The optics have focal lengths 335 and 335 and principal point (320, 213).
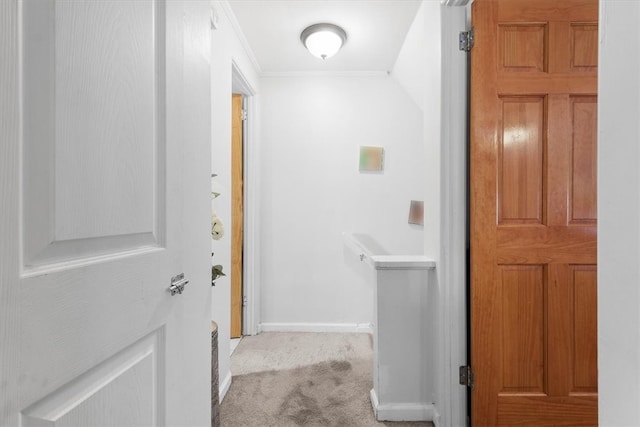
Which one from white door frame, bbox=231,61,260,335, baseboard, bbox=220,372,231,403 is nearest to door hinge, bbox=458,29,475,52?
white door frame, bbox=231,61,260,335

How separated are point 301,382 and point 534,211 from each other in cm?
162

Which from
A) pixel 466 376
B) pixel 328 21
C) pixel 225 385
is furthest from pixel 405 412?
pixel 328 21

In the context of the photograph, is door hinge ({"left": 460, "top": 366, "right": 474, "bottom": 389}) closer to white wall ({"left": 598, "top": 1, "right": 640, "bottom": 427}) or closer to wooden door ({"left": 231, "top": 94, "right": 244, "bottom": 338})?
white wall ({"left": 598, "top": 1, "right": 640, "bottom": 427})

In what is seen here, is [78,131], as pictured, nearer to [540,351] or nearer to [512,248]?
[512,248]

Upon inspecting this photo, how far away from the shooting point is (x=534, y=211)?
4.96 feet

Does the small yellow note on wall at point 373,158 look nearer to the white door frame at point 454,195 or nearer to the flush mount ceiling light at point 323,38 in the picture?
the flush mount ceiling light at point 323,38

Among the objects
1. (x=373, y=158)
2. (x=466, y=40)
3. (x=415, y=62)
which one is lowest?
(x=373, y=158)

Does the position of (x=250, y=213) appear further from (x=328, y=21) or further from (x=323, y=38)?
(x=328, y=21)

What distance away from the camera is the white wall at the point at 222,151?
1889mm

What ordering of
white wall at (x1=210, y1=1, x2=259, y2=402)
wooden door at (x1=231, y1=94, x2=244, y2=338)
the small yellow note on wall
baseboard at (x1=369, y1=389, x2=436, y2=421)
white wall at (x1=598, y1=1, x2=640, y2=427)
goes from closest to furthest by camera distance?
white wall at (x1=598, y1=1, x2=640, y2=427), baseboard at (x1=369, y1=389, x2=436, y2=421), white wall at (x1=210, y1=1, x2=259, y2=402), wooden door at (x1=231, y1=94, x2=244, y2=338), the small yellow note on wall

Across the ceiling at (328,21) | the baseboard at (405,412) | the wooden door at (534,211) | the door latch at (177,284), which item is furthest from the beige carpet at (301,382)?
the ceiling at (328,21)

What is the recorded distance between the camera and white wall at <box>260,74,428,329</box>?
2936 mm

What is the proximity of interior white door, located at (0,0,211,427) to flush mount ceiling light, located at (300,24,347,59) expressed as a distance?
58.3 inches

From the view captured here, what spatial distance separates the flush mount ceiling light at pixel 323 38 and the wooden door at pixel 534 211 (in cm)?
98
